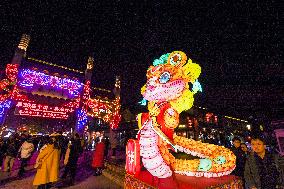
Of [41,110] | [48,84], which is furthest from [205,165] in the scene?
[48,84]

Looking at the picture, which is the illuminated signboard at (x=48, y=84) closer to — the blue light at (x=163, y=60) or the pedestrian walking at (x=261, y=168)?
the blue light at (x=163, y=60)

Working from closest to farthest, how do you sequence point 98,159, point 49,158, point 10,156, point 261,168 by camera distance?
point 261,168 → point 49,158 → point 10,156 → point 98,159

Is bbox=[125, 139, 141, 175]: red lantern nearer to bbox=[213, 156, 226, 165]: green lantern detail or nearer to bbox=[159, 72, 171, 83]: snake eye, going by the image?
bbox=[159, 72, 171, 83]: snake eye

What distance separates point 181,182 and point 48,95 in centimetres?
1643

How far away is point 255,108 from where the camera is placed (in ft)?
43.3

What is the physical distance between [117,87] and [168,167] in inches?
784

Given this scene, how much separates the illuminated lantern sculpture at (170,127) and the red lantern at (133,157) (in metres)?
0.25

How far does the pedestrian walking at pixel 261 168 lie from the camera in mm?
4207

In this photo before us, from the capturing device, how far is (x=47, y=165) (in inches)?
262

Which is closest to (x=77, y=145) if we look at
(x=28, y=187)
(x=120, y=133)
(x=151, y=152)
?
(x=28, y=187)

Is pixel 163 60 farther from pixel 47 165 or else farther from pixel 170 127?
pixel 47 165

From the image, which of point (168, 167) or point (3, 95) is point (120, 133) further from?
point (168, 167)

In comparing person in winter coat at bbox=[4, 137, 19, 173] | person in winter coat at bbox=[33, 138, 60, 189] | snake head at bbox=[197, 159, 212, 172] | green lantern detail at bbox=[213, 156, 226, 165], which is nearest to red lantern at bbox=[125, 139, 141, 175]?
snake head at bbox=[197, 159, 212, 172]

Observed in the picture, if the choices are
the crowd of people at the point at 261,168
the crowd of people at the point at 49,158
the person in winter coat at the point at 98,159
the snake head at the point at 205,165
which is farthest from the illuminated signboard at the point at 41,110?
the crowd of people at the point at 261,168
